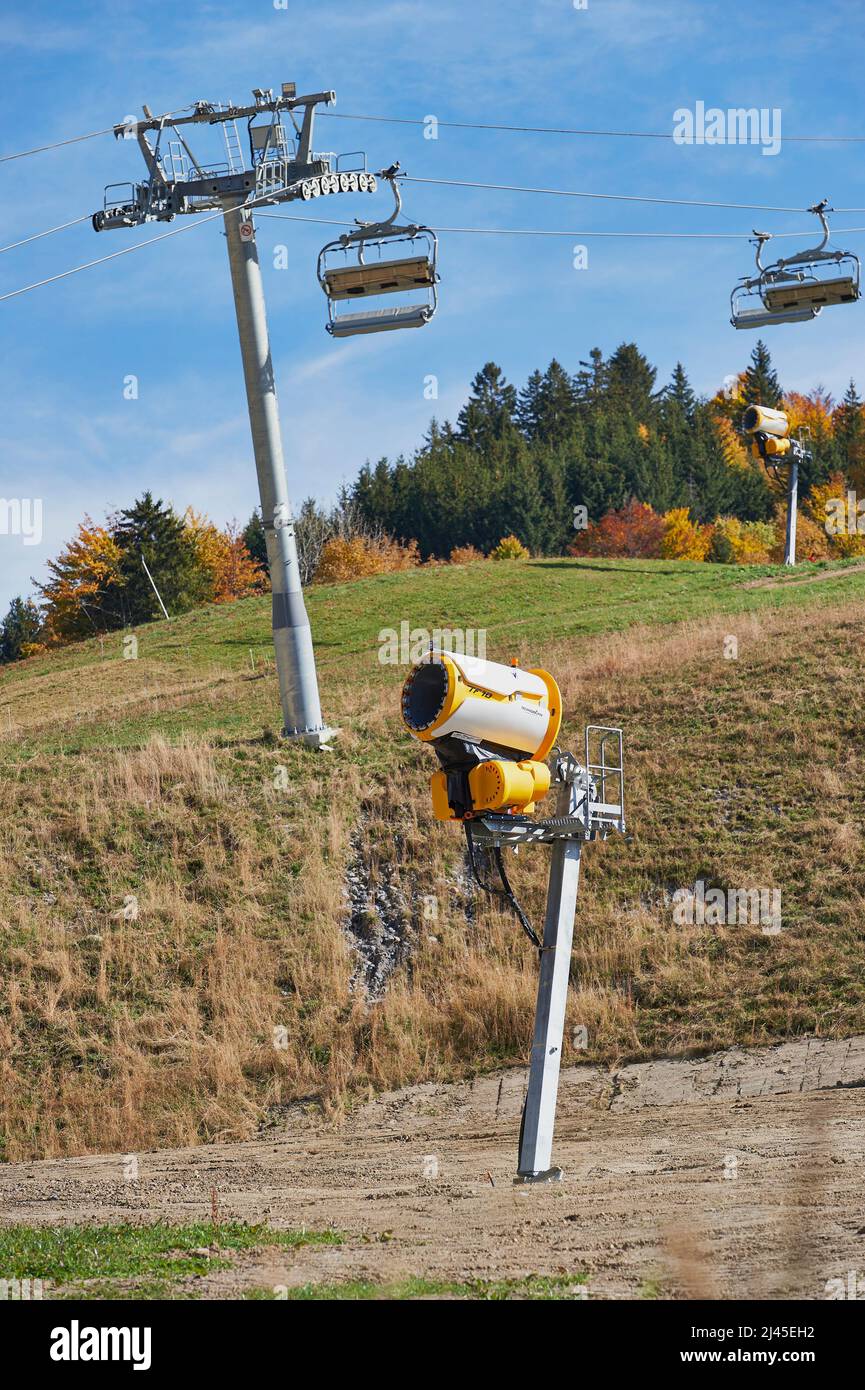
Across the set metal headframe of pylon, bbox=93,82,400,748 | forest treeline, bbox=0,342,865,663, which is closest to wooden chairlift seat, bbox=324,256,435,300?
metal headframe of pylon, bbox=93,82,400,748

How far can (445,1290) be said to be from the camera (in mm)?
9008

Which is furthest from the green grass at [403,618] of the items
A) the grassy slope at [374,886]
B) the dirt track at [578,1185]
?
the dirt track at [578,1185]

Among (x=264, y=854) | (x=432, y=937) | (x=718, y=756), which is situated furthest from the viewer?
(x=718, y=756)

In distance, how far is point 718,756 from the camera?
23750 mm

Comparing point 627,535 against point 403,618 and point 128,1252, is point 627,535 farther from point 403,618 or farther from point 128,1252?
point 128,1252

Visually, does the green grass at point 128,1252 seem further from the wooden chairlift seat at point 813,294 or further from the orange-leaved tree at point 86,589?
the orange-leaved tree at point 86,589

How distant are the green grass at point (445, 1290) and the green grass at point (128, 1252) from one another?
0.88 meters

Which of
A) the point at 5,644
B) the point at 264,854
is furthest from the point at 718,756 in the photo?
the point at 5,644

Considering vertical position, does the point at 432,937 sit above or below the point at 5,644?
below

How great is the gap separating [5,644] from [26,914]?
9923 cm

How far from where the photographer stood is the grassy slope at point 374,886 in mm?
18094

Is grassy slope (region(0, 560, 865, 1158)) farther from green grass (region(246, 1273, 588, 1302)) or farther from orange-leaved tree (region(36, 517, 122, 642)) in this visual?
orange-leaved tree (region(36, 517, 122, 642))

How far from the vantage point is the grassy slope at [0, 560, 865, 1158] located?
18.1 m

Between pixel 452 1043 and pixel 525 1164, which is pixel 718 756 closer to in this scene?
pixel 452 1043
